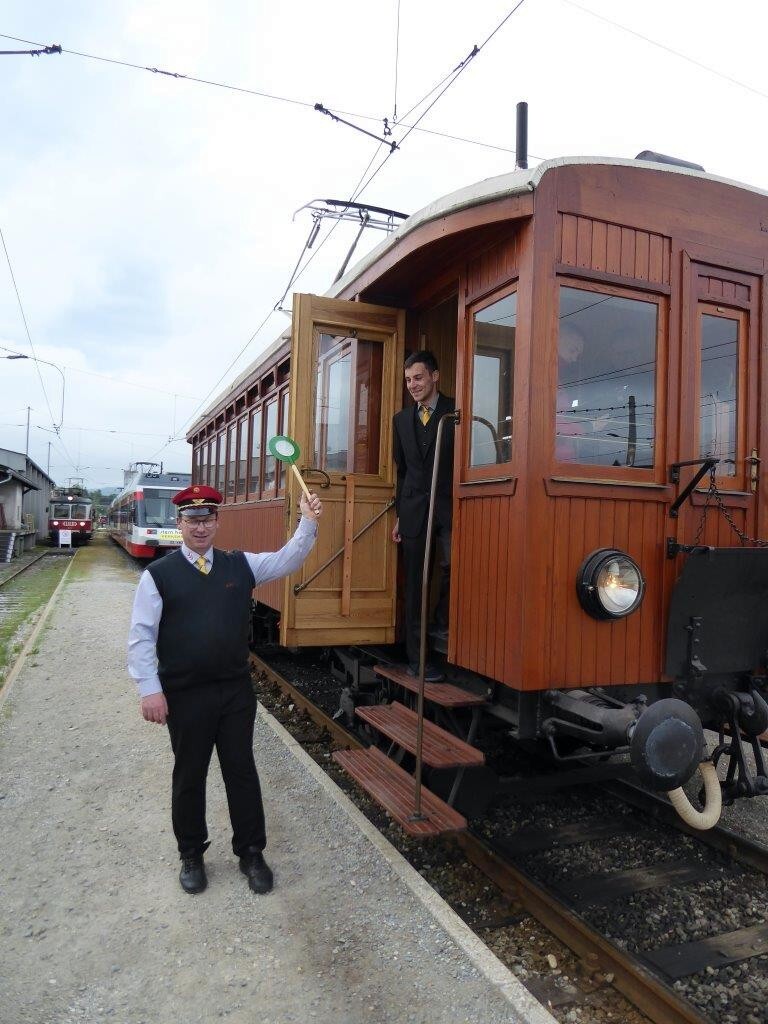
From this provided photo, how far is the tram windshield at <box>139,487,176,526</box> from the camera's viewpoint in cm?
2256

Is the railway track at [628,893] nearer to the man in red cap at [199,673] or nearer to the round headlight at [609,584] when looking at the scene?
the man in red cap at [199,673]

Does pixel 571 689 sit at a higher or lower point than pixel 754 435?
lower

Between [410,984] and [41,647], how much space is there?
757 cm

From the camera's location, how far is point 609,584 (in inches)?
131

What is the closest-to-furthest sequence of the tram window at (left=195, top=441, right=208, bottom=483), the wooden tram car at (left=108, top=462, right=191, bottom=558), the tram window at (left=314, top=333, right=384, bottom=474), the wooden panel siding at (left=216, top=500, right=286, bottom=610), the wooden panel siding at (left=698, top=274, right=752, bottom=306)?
the wooden panel siding at (left=698, top=274, right=752, bottom=306) → the tram window at (left=314, top=333, right=384, bottom=474) → the wooden panel siding at (left=216, top=500, right=286, bottom=610) → the tram window at (left=195, top=441, right=208, bottom=483) → the wooden tram car at (left=108, top=462, right=191, bottom=558)

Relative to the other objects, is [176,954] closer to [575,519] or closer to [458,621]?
[458,621]

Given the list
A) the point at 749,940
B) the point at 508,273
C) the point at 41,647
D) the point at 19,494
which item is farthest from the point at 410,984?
the point at 19,494

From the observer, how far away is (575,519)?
3.37 metres

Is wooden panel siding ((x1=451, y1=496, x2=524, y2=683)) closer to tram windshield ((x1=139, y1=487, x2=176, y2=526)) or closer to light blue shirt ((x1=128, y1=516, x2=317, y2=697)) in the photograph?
light blue shirt ((x1=128, y1=516, x2=317, y2=697))

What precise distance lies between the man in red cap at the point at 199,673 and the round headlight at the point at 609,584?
1.50 m

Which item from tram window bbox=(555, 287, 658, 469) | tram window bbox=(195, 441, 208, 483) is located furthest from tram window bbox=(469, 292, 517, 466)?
tram window bbox=(195, 441, 208, 483)

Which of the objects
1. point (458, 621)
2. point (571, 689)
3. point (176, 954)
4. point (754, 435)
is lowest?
point (176, 954)

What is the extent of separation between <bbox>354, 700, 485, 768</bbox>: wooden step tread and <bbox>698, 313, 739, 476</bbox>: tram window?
1.87 metres

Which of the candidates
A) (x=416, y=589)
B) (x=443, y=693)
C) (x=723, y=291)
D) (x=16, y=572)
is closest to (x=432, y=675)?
(x=443, y=693)
